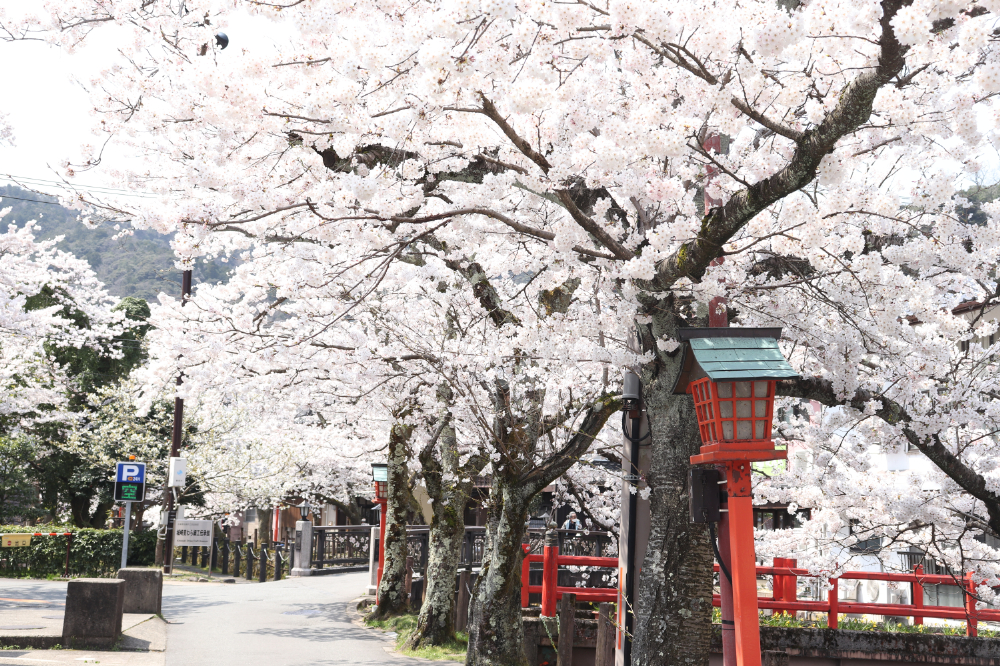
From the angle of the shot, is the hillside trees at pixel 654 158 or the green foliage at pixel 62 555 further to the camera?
the green foliage at pixel 62 555

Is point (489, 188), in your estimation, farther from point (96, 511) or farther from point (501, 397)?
point (96, 511)

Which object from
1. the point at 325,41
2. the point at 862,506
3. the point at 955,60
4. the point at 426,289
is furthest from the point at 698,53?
the point at 426,289

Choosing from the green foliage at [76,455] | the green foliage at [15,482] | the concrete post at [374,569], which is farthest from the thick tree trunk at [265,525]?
the concrete post at [374,569]

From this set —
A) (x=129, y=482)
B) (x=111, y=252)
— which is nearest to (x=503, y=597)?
(x=129, y=482)

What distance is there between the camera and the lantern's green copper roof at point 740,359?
641 cm

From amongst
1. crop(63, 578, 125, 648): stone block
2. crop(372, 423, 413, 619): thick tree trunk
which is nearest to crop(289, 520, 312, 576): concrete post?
Result: crop(372, 423, 413, 619): thick tree trunk

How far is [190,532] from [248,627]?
10891 millimetres

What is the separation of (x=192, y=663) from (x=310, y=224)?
643 centimetres

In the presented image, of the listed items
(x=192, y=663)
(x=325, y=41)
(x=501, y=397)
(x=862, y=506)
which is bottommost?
(x=192, y=663)

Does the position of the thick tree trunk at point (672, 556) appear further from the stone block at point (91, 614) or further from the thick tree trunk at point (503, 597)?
the stone block at point (91, 614)

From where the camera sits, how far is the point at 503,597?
10953 mm

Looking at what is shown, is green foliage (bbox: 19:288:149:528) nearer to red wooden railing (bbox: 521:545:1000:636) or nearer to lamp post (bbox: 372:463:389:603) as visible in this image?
lamp post (bbox: 372:463:389:603)

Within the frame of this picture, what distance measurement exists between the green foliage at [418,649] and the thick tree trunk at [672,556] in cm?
493

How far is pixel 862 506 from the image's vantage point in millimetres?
11094
